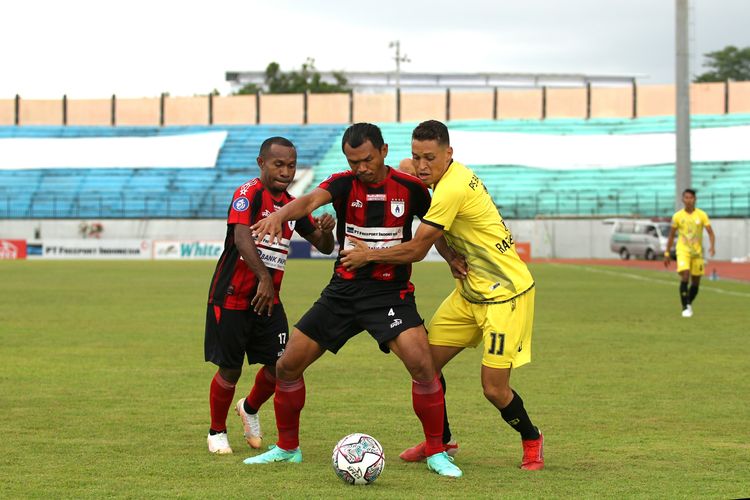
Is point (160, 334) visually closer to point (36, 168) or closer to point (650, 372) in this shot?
point (650, 372)

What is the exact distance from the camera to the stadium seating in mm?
58094

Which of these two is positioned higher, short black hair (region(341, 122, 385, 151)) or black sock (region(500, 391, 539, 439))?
short black hair (region(341, 122, 385, 151))

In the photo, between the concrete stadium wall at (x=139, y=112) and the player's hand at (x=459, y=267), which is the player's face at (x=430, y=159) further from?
the concrete stadium wall at (x=139, y=112)

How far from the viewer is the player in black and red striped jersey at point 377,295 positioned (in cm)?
733

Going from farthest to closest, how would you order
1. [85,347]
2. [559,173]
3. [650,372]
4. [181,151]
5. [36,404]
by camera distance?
[181,151], [559,173], [85,347], [650,372], [36,404]

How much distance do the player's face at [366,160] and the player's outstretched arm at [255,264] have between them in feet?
2.90

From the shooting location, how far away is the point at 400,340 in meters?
7.33

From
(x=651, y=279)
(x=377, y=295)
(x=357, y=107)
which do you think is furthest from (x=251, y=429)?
(x=357, y=107)

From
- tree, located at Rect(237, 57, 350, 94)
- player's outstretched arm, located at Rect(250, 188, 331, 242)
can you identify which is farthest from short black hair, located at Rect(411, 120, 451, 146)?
tree, located at Rect(237, 57, 350, 94)

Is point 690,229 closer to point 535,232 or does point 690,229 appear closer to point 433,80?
point 535,232

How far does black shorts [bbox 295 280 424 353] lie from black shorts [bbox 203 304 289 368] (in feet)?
2.11

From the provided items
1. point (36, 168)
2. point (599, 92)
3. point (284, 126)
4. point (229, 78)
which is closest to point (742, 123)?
point (599, 92)

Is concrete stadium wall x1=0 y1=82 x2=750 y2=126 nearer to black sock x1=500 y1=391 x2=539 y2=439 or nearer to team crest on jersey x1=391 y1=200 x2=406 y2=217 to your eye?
black sock x1=500 y1=391 x2=539 y2=439

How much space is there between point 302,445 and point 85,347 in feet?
24.8
